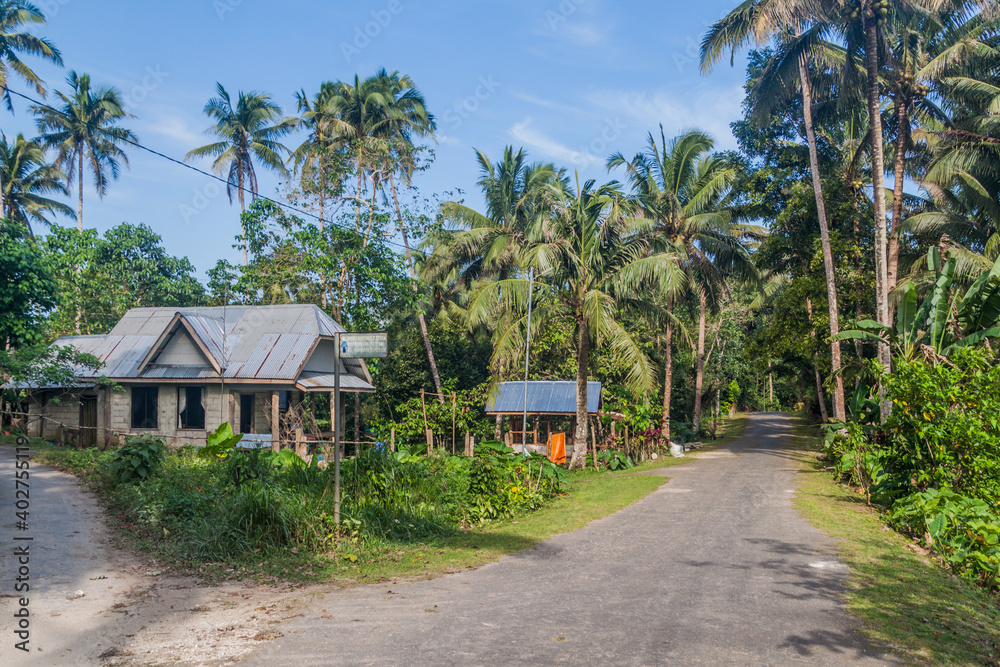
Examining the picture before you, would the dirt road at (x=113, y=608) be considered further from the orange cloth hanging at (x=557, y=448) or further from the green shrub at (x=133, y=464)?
the orange cloth hanging at (x=557, y=448)

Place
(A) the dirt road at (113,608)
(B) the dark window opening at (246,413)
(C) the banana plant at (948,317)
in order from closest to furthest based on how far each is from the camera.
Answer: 1. (A) the dirt road at (113,608)
2. (C) the banana plant at (948,317)
3. (B) the dark window opening at (246,413)

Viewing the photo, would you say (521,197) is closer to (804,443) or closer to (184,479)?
(804,443)

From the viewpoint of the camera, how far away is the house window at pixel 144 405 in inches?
835

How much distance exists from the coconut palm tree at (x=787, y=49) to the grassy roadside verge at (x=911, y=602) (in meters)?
10.5

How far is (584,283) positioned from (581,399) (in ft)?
12.0

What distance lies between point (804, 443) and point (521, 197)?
16450mm

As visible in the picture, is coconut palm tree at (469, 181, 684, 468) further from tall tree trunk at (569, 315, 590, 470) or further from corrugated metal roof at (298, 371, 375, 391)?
corrugated metal roof at (298, 371, 375, 391)

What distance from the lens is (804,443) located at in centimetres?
2909

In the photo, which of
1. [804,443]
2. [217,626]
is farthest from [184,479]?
[804,443]

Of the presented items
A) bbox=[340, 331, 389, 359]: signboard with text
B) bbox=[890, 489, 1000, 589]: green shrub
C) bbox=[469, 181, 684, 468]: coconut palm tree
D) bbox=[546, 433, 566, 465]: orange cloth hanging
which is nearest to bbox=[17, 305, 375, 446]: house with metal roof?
bbox=[469, 181, 684, 468]: coconut palm tree

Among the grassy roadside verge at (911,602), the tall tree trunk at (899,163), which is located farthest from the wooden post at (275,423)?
the tall tree trunk at (899,163)

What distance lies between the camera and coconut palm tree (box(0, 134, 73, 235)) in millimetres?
33438

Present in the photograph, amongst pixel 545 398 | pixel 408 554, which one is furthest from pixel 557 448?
pixel 408 554

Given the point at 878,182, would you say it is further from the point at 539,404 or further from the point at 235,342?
the point at 235,342
